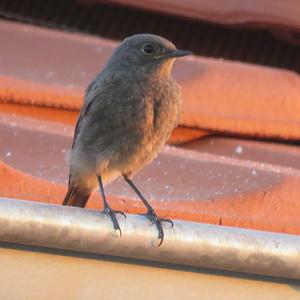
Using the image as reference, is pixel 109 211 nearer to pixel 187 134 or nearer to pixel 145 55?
pixel 145 55

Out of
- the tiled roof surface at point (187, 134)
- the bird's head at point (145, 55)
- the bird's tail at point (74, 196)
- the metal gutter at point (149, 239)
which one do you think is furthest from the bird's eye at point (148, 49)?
the metal gutter at point (149, 239)

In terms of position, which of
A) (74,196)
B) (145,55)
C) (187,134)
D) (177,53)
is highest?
(177,53)

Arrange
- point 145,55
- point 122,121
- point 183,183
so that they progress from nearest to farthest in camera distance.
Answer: point 183,183
point 122,121
point 145,55

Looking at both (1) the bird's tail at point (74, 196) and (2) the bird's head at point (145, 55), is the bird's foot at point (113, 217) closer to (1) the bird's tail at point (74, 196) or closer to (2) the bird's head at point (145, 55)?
(1) the bird's tail at point (74, 196)

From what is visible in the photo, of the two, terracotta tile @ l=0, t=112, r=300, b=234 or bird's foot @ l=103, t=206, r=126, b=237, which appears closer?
bird's foot @ l=103, t=206, r=126, b=237

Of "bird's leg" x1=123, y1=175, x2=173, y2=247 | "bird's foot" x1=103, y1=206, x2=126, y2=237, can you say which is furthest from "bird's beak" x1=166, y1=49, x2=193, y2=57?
"bird's foot" x1=103, y1=206, x2=126, y2=237

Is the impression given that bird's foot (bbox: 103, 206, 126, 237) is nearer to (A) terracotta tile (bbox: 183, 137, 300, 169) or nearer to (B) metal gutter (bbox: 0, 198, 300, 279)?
(B) metal gutter (bbox: 0, 198, 300, 279)

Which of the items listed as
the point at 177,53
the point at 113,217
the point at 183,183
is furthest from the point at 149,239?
the point at 177,53
